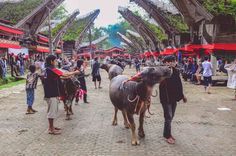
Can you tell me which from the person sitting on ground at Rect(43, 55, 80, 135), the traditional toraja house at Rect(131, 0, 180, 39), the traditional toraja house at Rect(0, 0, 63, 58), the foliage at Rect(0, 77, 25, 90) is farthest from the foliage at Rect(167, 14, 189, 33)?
the person sitting on ground at Rect(43, 55, 80, 135)

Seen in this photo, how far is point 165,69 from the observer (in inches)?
291

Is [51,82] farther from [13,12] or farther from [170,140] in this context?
[13,12]

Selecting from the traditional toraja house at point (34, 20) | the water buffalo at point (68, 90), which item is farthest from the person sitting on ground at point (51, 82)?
the traditional toraja house at point (34, 20)

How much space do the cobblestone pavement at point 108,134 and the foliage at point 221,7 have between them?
36.5ft

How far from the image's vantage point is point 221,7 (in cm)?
2355

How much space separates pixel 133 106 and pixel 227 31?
62.7 ft

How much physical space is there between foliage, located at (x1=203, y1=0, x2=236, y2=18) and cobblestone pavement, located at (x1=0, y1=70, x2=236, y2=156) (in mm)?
11114

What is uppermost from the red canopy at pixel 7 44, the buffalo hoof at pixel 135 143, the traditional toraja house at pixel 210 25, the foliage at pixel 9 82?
the traditional toraja house at pixel 210 25

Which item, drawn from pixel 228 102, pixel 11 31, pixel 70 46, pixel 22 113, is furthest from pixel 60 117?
pixel 70 46

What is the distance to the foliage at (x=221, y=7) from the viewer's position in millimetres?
22828

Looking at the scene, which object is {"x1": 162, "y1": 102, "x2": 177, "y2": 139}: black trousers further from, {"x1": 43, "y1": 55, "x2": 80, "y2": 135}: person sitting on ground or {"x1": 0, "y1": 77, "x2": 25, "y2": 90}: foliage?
{"x1": 0, "y1": 77, "x2": 25, "y2": 90}: foliage

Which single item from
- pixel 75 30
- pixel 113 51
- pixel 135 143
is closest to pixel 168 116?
pixel 135 143

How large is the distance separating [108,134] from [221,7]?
56.6 ft

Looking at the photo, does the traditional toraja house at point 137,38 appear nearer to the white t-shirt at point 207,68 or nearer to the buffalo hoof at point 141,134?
the white t-shirt at point 207,68
